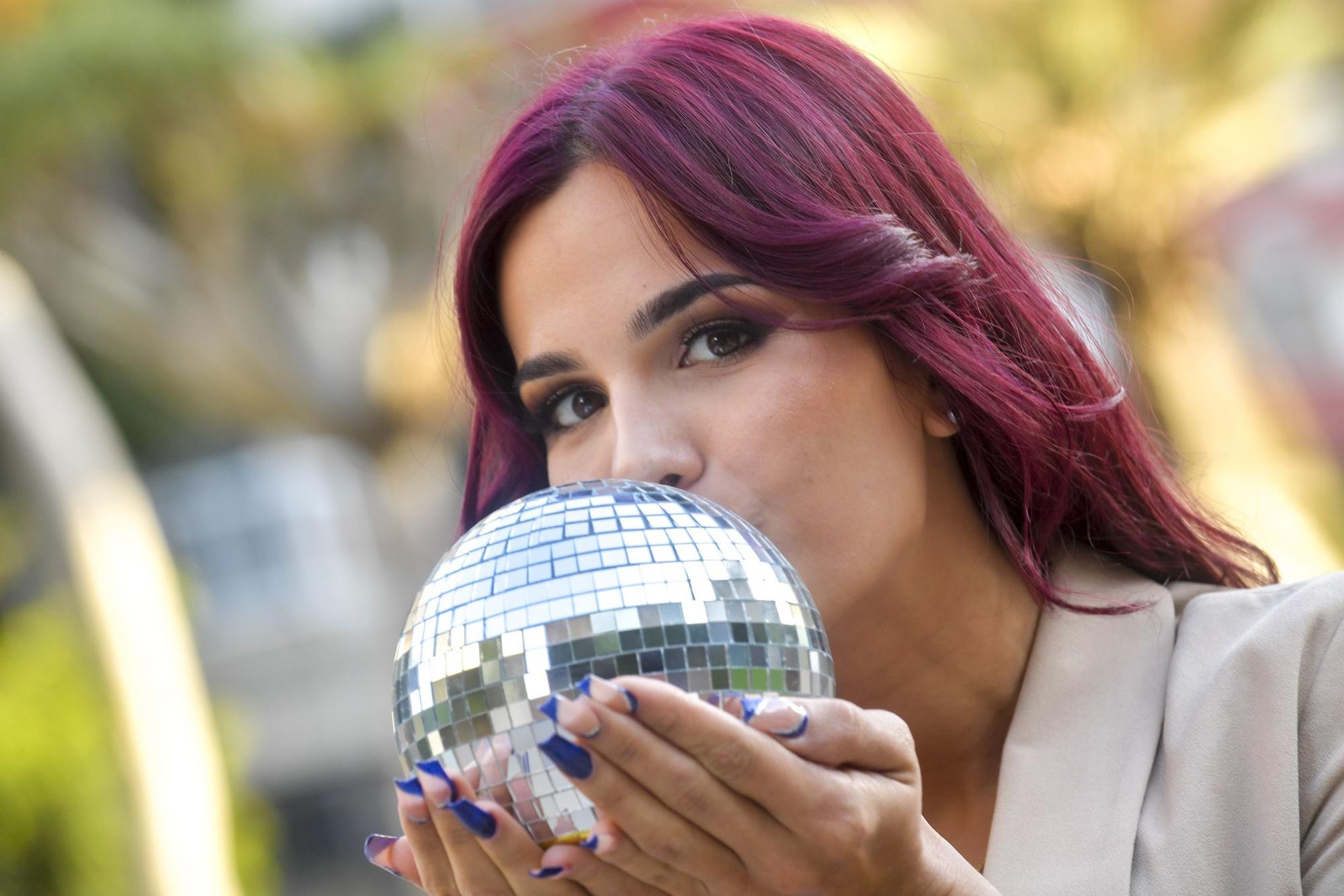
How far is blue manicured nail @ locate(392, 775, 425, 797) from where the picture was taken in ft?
5.08

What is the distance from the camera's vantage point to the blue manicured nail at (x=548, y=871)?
4.97ft

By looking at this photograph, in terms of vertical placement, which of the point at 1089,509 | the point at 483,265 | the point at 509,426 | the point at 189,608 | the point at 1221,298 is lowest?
the point at 189,608

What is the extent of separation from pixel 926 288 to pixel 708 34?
0.60 meters

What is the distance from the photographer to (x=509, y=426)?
2.81 m

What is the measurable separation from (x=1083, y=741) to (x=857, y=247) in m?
0.88

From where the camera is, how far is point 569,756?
4.63 feet

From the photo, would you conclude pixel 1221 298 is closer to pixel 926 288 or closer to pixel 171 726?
pixel 171 726

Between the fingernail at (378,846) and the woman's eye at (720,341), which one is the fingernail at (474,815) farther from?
the woman's eye at (720,341)

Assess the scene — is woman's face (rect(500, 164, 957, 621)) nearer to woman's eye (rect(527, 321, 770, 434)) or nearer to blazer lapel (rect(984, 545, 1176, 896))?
woman's eye (rect(527, 321, 770, 434))

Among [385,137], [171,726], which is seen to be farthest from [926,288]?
[385,137]

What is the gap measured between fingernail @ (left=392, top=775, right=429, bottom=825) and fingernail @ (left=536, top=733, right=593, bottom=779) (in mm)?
199

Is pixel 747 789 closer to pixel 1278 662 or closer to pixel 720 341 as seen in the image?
pixel 720 341

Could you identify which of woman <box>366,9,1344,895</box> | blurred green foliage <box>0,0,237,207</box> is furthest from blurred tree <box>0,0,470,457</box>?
woman <box>366,9,1344,895</box>

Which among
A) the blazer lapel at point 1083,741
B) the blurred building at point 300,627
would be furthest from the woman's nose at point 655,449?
the blurred building at point 300,627
